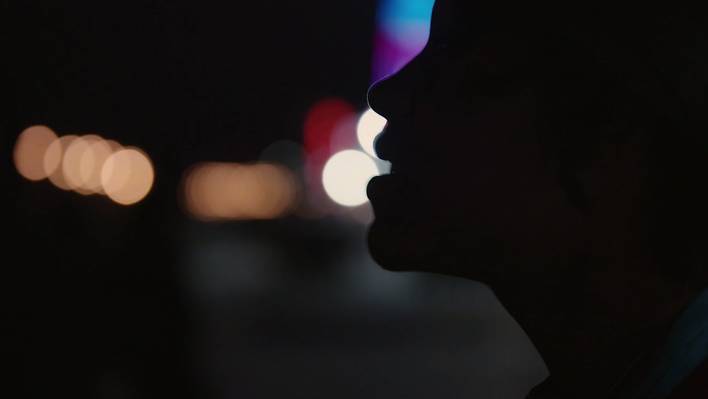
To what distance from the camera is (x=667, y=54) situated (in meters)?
1.62

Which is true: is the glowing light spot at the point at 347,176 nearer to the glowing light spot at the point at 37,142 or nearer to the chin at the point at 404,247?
the glowing light spot at the point at 37,142

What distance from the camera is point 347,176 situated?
1149 inches

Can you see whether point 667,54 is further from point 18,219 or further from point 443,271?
point 18,219

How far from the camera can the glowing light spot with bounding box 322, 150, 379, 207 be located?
91.1 ft

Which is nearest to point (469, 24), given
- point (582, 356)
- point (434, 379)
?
point (582, 356)

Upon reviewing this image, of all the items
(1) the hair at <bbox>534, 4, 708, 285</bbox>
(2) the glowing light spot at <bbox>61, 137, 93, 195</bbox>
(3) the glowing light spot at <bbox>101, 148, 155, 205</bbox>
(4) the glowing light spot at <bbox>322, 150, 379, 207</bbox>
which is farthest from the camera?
(2) the glowing light spot at <bbox>61, 137, 93, 195</bbox>

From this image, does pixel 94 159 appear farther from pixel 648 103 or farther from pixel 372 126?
pixel 648 103

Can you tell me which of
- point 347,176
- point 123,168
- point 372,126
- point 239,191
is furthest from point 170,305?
point 123,168

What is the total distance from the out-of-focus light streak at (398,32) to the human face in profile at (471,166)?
0.46 m

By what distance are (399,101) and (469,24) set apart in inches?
7.4

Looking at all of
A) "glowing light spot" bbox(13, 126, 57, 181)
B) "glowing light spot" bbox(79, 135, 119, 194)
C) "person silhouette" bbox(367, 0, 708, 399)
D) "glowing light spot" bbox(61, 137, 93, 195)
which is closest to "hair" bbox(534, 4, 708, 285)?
"person silhouette" bbox(367, 0, 708, 399)

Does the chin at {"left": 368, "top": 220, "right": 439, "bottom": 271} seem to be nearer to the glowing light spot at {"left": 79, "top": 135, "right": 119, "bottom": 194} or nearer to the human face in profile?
the human face in profile

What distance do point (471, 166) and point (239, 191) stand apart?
35.7 m

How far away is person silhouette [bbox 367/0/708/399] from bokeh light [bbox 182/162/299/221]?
1012 inches
